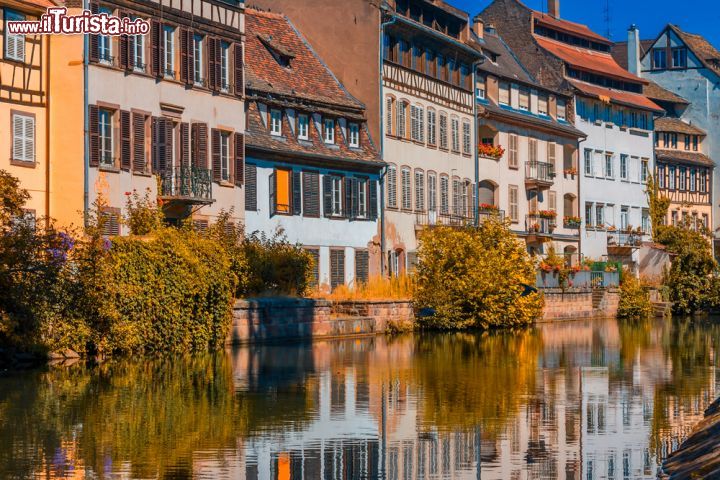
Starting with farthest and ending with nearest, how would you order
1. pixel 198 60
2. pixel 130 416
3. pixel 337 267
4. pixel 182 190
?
pixel 337 267 < pixel 198 60 < pixel 182 190 < pixel 130 416

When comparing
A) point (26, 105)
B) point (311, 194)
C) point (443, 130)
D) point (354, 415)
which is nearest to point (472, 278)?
point (311, 194)

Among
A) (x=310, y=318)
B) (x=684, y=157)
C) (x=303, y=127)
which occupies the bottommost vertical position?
(x=310, y=318)

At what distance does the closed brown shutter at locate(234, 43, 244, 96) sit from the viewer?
45.3m

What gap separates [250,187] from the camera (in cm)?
4675

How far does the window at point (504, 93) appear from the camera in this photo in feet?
222

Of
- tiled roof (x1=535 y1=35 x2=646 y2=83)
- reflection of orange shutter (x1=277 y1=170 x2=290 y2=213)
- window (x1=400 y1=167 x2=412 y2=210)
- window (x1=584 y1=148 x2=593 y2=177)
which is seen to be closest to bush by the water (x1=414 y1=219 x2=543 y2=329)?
reflection of orange shutter (x1=277 y1=170 x2=290 y2=213)

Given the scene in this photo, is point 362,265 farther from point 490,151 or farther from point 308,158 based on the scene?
point 490,151

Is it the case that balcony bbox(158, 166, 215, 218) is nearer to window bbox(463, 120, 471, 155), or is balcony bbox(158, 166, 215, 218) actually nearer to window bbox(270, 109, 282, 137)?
window bbox(270, 109, 282, 137)

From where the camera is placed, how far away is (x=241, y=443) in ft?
55.0

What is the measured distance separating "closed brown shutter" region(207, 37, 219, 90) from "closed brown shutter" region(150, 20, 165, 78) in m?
2.48

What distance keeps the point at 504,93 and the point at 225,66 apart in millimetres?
25555

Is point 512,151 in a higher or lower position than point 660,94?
lower

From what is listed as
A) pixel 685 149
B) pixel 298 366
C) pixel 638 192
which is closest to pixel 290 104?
pixel 298 366

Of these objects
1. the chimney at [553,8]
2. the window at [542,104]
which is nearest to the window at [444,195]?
the window at [542,104]
